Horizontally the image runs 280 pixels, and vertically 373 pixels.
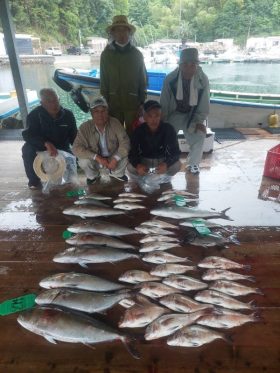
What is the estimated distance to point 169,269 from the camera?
1.95 meters

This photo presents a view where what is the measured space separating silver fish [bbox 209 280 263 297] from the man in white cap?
2396mm

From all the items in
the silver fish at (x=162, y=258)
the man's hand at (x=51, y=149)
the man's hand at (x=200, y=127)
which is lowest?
the silver fish at (x=162, y=258)

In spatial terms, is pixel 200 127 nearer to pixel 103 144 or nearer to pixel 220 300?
pixel 103 144

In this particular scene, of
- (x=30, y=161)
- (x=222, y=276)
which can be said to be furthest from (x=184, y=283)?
(x=30, y=161)

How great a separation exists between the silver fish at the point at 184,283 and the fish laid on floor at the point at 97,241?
1.62 feet

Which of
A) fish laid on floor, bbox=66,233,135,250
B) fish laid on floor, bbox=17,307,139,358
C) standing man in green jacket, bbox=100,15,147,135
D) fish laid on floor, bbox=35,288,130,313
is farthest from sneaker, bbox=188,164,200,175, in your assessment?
fish laid on floor, bbox=17,307,139,358

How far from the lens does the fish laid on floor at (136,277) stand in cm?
187

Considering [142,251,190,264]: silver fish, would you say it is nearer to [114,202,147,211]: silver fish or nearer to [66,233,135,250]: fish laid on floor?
[66,233,135,250]: fish laid on floor

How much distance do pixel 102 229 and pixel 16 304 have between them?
2.99 feet

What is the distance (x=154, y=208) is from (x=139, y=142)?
1.01 metres

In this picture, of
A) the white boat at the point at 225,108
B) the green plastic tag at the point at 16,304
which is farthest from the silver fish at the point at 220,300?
the white boat at the point at 225,108

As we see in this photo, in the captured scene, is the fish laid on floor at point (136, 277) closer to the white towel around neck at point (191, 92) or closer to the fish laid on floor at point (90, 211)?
the fish laid on floor at point (90, 211)

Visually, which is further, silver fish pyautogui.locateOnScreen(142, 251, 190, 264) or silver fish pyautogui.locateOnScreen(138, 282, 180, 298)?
silver fish pyautogui.locateOnScreen(142, 251, 190, 264)

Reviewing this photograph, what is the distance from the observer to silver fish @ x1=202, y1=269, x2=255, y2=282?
6.16 feet
